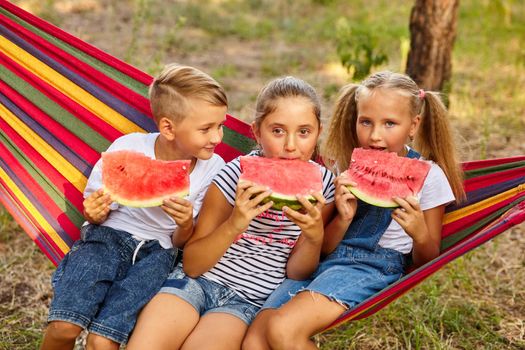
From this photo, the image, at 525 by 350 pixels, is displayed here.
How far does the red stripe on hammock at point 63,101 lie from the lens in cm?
357

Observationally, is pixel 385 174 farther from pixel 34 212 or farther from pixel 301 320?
pixel 34 212

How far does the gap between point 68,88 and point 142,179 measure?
922 mm

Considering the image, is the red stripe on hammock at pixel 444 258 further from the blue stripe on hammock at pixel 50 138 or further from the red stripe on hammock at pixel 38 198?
the blue stripe on hammock at pixel 50 138

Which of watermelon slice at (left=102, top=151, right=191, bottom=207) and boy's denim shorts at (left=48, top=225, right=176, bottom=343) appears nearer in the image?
boy's denim shorts at (left=48, top=225, right=176, bottom=343)

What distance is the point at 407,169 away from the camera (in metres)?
3.05

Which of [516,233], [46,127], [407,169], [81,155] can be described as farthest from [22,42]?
[516,233]

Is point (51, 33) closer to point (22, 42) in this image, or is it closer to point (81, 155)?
point (22, 42)

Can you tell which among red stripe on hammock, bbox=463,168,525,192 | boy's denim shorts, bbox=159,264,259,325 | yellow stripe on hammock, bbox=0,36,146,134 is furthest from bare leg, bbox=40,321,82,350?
red stripe on hammock, bbox=463,168,525,192

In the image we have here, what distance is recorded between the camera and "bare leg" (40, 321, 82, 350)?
9.00 feet

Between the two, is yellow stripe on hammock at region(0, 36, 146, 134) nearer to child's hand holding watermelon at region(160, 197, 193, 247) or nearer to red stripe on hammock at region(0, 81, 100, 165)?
red stripe on hammock at region(0, 81, 100, 165)

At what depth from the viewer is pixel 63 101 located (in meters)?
3.67

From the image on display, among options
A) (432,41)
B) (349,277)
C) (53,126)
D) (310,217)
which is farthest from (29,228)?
(432,41)

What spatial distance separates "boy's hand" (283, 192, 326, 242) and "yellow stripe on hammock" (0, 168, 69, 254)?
1.16 meters

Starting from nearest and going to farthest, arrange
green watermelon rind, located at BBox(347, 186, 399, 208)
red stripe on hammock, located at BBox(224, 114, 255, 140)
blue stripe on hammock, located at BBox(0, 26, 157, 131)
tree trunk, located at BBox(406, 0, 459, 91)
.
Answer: green watermelon rind, located at BBox(347, 186, 399, 208), red stripe on hammock, located at BBox(224, 114, 255, 140), blue stripe on hammock, located at BBox(0, 26, 157, 131), tree trunk, located at BBox(406, 0, 459, 91)
